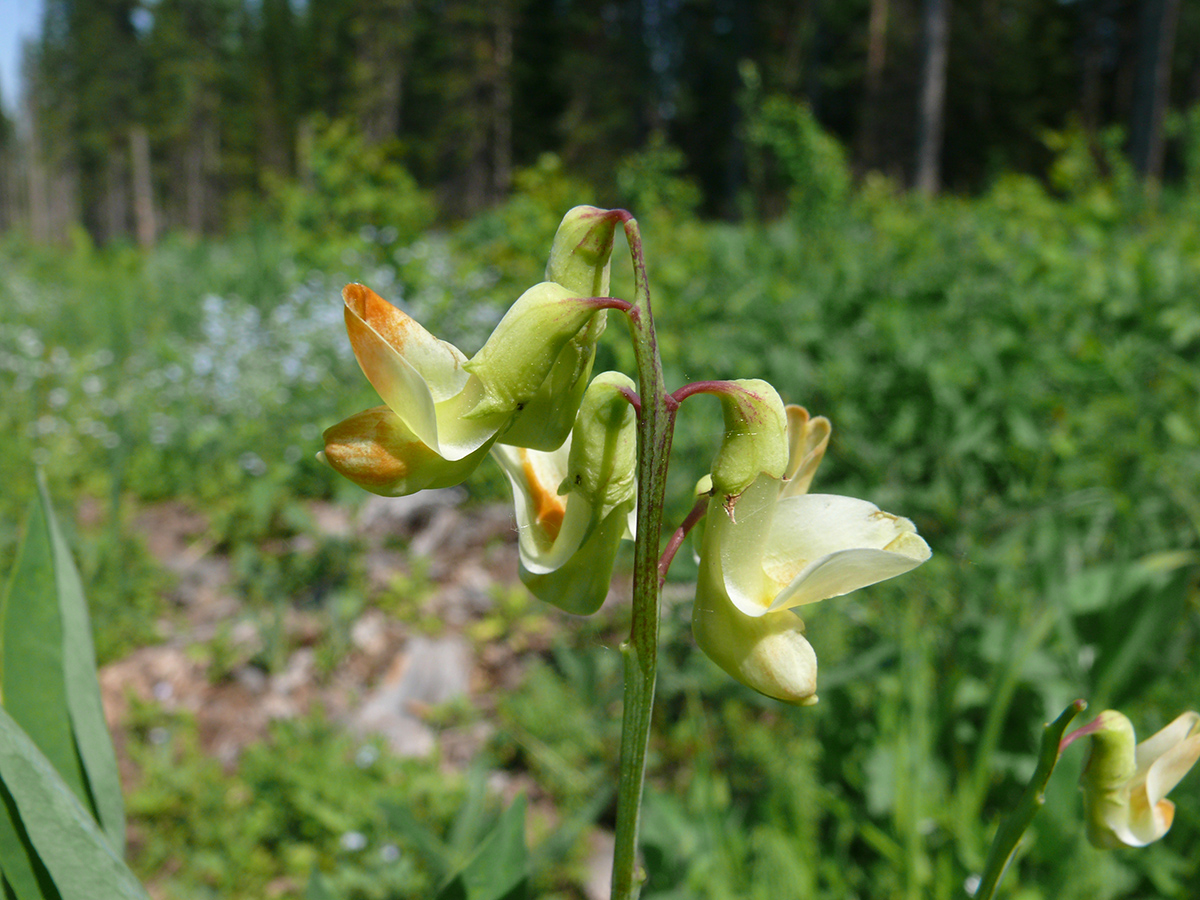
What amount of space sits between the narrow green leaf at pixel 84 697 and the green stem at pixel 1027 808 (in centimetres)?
53

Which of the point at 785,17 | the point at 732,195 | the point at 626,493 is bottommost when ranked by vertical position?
the point at 732,195

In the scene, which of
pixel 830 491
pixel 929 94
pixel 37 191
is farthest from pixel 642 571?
pixel 37 191

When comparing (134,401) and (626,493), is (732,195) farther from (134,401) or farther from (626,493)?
(626,493)

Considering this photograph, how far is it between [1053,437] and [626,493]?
2.05 meters

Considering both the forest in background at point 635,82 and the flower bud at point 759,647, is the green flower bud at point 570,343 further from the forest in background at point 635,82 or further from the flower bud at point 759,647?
the forest in background at point 635,82

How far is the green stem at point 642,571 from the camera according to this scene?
425 millimetres

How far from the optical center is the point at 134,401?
12.1ft

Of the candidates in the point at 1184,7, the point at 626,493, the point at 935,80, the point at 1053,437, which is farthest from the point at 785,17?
the point at 626,493

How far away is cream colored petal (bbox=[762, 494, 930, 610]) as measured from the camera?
42 cm

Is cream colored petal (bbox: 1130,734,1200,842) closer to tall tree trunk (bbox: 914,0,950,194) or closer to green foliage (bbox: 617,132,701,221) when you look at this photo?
green foliage (bbox: 617,132,701,221)

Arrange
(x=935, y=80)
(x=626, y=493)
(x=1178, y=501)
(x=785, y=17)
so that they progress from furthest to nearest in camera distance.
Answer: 1. (x=785, y=17)
2. (x=935, y=80)
3. (x=1178, y=501)
4. (x=626, y=493)

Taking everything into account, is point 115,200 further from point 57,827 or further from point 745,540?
point 745,540

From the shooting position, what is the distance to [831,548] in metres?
0.47

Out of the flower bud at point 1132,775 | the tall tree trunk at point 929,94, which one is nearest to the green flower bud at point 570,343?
the flower bud at point 1132,775
